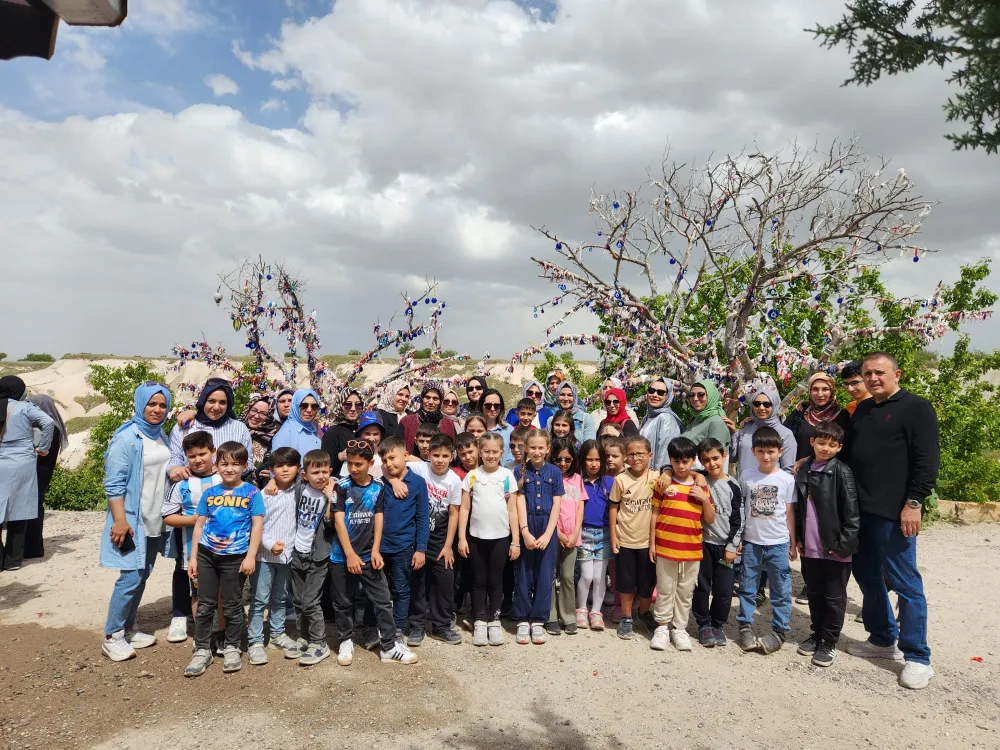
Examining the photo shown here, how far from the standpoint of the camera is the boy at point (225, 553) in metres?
3.85

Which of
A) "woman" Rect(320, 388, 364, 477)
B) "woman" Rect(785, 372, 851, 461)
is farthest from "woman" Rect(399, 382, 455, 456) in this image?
"woman" Rect(785, 372, 851, 461)

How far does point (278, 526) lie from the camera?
162 inches

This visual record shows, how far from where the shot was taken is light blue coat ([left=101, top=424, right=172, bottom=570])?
3.96 m

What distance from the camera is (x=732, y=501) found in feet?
14.6

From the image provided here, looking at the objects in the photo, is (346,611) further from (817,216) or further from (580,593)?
(817,216)

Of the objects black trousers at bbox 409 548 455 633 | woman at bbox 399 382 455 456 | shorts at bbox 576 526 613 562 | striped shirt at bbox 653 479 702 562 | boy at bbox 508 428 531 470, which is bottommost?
black trousers at bbox 409 548 455 633

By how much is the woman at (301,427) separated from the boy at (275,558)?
538mm

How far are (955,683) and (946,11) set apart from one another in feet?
13.5

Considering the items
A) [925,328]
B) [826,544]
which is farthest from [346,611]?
[925,328]

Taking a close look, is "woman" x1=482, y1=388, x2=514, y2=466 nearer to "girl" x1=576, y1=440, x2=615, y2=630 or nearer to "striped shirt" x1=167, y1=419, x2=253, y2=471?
"girl" x1=576, y1=440, x2=615, y2=630

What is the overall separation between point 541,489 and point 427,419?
1477mm

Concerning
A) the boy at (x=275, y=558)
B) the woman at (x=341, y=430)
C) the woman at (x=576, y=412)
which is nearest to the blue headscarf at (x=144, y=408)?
the boy at (x=275, y=558)

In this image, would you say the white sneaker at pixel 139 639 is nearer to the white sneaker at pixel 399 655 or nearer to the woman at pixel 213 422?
the woman at pixel 213 422

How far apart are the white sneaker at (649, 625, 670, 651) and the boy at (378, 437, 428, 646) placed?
163 cm
